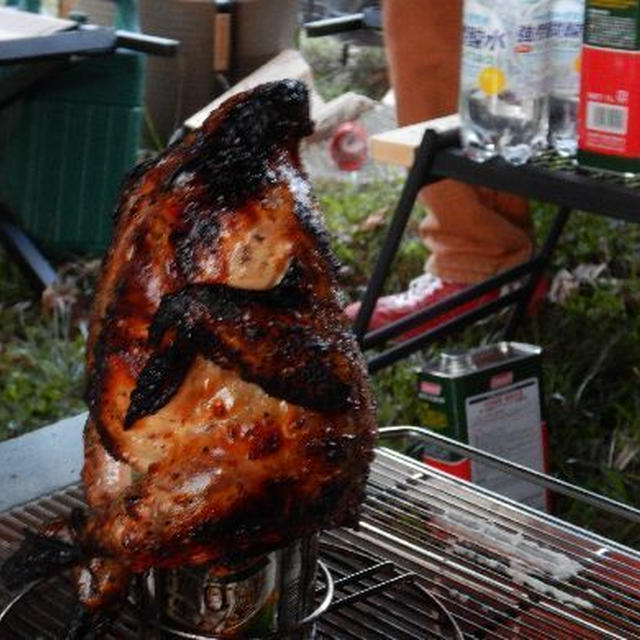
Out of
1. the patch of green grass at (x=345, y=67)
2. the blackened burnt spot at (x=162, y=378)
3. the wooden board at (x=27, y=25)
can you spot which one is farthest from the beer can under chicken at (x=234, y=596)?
the patch of green grass at (x=345, y=67)

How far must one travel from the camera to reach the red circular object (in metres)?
5.82

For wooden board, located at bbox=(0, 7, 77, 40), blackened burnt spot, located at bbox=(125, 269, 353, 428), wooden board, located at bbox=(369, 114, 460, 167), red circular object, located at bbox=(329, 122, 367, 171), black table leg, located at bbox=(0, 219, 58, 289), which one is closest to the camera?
blackened burnt spot, located at bbox=(125, 269, 353, 428)

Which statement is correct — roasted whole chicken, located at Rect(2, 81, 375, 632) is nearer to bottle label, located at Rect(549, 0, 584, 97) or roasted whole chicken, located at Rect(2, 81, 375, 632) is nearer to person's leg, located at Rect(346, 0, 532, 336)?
bottle label, located at Rect(549, 0, 584, 97)

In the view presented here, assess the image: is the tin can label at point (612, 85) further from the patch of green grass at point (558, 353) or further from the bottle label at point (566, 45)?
the patch of green grass at point (558, 353)

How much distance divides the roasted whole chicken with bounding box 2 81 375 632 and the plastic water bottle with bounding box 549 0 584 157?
55.0 inches

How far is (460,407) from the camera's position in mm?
2850

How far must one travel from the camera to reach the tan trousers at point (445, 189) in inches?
141

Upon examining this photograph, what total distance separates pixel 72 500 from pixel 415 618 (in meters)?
0.60

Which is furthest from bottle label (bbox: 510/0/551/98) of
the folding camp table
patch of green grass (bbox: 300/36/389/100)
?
patch of green grass (bbox: 300/36/389/100)

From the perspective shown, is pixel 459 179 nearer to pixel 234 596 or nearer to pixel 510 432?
pixel 510 432

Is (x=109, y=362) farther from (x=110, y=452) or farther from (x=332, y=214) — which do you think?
(x=332, y=214)

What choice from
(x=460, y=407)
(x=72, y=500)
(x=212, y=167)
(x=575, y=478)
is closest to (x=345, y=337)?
(x=212, y=167)

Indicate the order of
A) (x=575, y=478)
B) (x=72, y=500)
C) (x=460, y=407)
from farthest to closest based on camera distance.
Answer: (x=575, y=478) < (x=460, y=407) < (x=72, y=500)

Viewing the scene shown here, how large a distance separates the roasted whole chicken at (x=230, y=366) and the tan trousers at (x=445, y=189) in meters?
2.24
